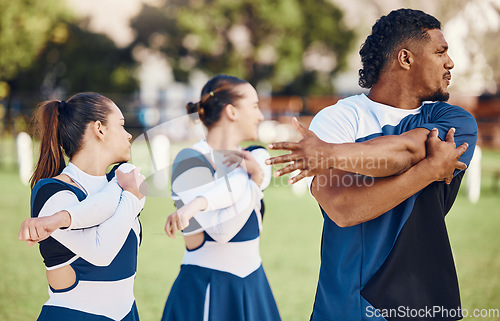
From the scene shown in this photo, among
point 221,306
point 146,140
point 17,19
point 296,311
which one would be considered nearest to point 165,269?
point 296,311

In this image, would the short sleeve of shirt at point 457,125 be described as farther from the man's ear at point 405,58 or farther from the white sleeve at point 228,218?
the white sleeve at point 228,218

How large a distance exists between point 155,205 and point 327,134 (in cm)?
816

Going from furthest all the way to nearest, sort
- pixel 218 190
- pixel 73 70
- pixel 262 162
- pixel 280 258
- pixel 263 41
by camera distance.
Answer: pixel 263 41 < pixel 73 70 < pixel 280 258 < pixel 262 162 < pixel 218 190

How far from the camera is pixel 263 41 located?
35312 millimetres

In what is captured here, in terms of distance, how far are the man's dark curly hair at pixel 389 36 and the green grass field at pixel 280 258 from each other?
2.87m

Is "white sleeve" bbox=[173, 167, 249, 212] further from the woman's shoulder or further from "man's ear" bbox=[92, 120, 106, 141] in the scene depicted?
the woman's shoulder

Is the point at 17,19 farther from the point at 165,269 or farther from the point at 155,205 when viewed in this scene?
the point at 165,269

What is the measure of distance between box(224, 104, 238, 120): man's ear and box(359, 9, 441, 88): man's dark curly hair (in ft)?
3.27

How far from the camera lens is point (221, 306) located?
8.87 ft

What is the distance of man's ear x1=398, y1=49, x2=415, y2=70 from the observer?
1.95 meters

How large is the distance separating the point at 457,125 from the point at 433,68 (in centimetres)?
25

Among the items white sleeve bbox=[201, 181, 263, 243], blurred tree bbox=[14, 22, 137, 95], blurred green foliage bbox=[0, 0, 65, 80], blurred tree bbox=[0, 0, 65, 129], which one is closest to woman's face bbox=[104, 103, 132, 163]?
white sleeve bbox=[201, 181, 263, 243]

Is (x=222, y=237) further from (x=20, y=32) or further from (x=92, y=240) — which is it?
(x=20, y=32)

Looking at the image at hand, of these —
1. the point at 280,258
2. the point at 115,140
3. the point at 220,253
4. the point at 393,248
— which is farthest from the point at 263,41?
the point at 393,248
